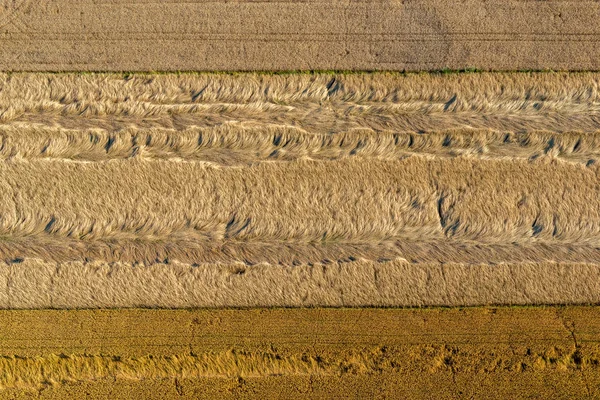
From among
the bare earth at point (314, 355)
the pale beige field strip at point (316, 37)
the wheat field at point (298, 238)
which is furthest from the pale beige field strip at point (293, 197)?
the pale beige field strip at point (316, 37)

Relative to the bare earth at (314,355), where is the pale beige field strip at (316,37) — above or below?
above

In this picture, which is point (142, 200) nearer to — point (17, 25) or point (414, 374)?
point (17, 25)

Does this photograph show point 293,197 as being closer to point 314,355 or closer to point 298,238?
point 298,238

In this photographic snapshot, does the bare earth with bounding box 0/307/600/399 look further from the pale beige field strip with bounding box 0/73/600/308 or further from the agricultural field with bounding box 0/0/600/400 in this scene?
the pale beige field strip with bounding box 0/73/600/308

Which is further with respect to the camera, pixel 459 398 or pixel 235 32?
pixel 235 32

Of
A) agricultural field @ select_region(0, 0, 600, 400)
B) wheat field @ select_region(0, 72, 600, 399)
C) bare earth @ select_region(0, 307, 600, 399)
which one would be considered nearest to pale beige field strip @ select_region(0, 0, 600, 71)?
agricultural field @ select_region(0, 0, 600, 400)

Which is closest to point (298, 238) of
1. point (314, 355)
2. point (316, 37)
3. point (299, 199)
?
point (299, 199)

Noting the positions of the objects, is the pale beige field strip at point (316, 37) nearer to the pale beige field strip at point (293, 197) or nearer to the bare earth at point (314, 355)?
the pale beige field strip at point (293, 197)

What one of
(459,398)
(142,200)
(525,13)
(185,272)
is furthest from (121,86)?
(459,398)
